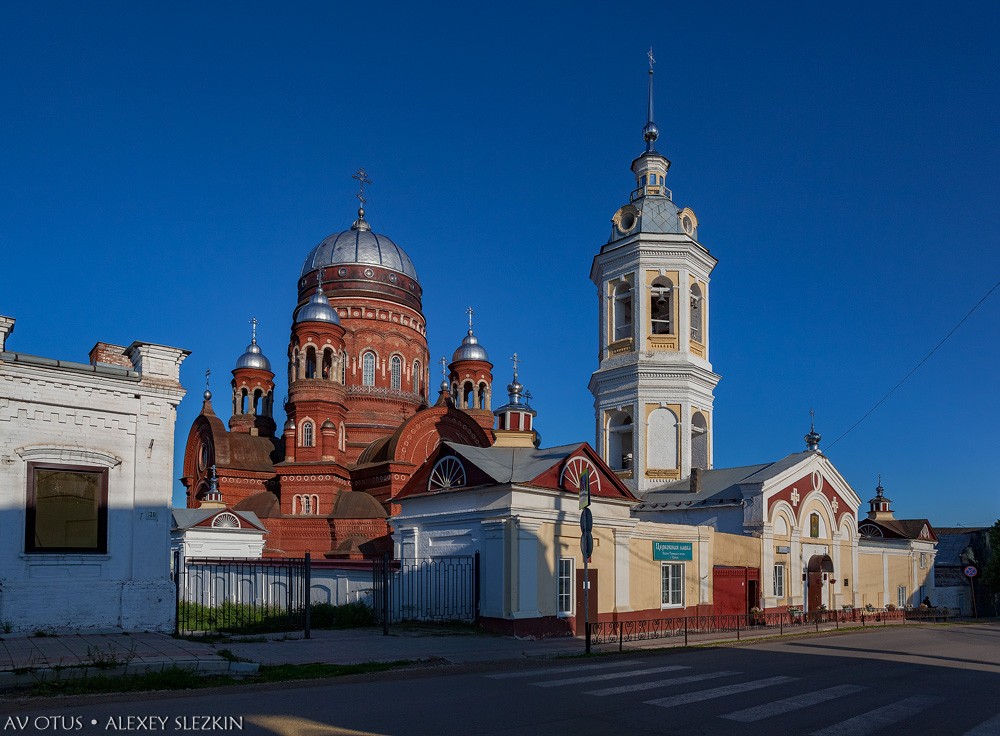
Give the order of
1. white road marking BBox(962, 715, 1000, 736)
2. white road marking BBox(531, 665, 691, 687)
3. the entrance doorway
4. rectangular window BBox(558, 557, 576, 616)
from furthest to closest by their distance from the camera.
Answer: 1. the entrance doorway
2. rectangular window BBox(558, 557, 576, 616)
3. white road marking BBox(531, 665, 691, 687)
4. white road marking BBox(962, 715, 1000, 736)

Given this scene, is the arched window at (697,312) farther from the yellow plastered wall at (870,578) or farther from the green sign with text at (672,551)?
the green sign with text at (672,551)

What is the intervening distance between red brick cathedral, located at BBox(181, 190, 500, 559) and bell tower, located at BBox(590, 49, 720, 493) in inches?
454

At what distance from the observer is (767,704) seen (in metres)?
10.4

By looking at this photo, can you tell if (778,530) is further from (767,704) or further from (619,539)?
(767,704)

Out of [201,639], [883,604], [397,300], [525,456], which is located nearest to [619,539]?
[525,456]

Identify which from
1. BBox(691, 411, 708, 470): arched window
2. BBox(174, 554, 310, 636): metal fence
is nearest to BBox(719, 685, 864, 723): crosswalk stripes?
BBox(174, 554, 310, 636): metal fence

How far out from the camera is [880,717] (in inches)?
389

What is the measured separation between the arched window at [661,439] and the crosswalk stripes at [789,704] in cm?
2116

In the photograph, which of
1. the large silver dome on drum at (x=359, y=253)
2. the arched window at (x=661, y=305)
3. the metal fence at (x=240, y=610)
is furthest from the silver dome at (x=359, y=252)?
the metal fence at (x=240, y=610)

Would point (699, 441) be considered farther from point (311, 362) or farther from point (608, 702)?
point (608, 702)

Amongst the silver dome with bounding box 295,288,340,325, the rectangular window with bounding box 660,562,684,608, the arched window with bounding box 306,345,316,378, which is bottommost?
the rectangular window with bounding box 660,562,684,608

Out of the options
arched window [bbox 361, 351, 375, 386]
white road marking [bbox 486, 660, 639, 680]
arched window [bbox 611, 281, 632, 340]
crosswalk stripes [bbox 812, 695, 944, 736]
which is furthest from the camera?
arched window [bbox 361, 351, 375, 386]

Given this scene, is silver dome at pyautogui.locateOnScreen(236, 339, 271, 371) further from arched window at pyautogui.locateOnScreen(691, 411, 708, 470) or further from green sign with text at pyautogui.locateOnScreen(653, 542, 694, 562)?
green sign with text at pyautogui.locateOnScreen(653, 542, 694, 562)

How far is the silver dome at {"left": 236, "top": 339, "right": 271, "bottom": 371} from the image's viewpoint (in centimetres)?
5595
